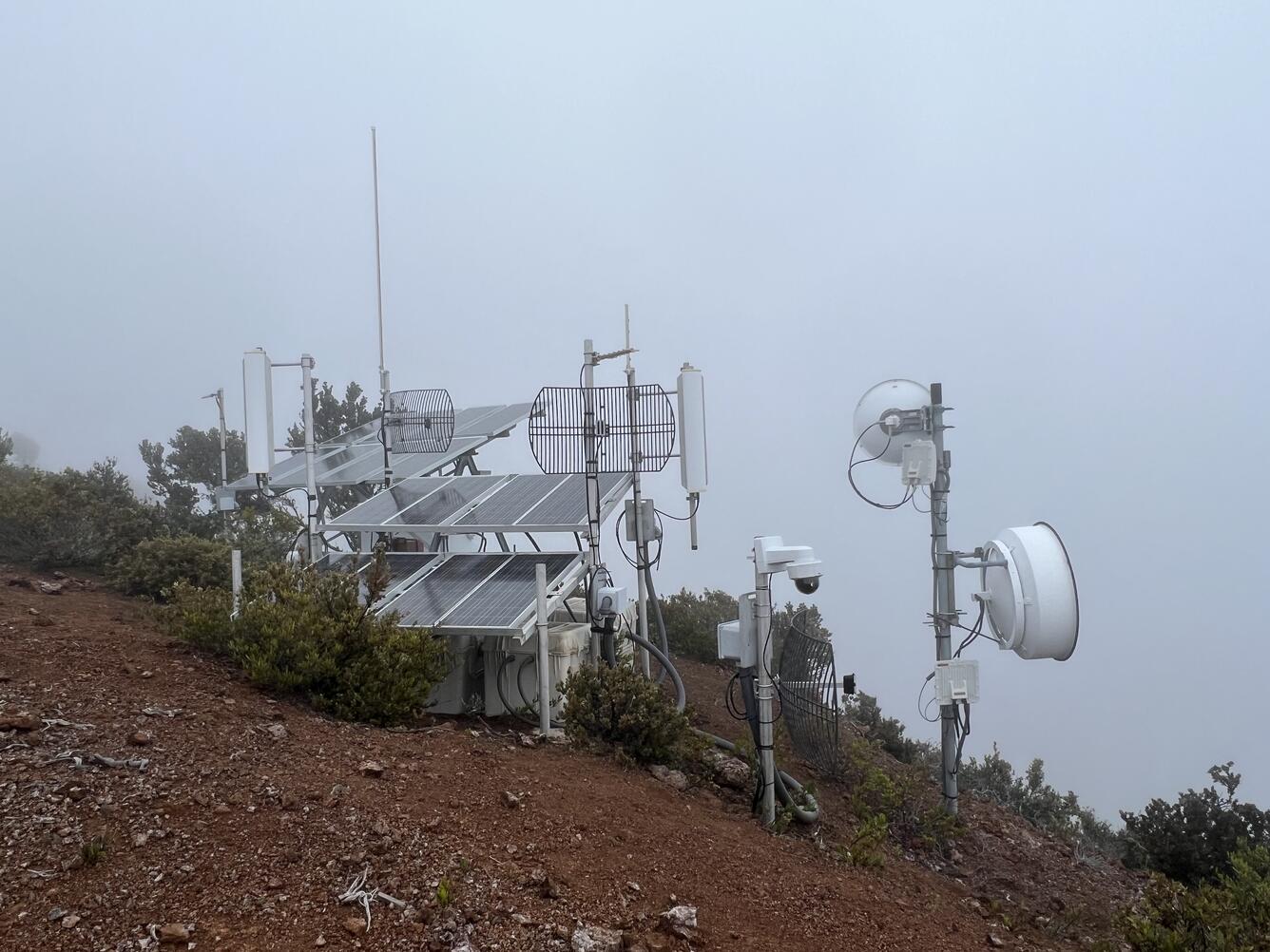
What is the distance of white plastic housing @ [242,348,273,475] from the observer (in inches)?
367

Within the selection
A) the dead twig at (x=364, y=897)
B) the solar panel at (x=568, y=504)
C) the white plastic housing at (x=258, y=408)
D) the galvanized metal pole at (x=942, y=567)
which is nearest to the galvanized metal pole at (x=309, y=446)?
the white plastic housing at (x=258, y=408)

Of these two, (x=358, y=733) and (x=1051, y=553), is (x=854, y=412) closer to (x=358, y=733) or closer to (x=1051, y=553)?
(x=1051, y=553)

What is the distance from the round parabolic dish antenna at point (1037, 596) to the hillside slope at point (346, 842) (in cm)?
226

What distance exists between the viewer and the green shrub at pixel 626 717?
7379mm

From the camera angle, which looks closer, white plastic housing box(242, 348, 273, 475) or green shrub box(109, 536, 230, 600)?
white plastic housing box(242, 348, 273, 475)

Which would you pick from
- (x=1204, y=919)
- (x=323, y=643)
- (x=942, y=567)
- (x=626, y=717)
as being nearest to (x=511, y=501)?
(x=323, y=643)

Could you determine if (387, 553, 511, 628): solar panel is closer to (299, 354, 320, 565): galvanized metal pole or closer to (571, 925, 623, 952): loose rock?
(299, 354, 320, 565): galvanized metal pole

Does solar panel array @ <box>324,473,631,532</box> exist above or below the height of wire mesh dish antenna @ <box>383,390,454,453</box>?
below

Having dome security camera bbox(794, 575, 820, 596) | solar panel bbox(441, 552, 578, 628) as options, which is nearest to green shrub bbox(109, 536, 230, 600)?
solar panel bbox(441, 552, 578, 628)

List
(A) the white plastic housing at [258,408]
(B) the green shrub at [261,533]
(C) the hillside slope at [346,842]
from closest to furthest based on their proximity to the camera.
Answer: (C) the hillside slope at [346,842], (A) the white plastic housing at [258,408], (B) the green shrub at [261,533]

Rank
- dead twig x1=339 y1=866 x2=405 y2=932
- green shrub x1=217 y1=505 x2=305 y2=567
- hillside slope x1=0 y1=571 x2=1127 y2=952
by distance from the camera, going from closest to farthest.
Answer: hillside slope x1=0 y1=571 x2=1127 y2=952 → dead twig x1=339 y1=866 x2=405 y2=932 → green shrub x1=217 y1=505 x2=305 y2=567

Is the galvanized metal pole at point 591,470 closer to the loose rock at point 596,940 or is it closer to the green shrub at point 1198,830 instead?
the loose rock at point 596,940

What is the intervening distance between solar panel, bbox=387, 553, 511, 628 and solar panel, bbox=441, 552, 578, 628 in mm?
127

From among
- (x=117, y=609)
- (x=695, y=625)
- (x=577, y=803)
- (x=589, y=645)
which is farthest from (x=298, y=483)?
(x=577, y=803)
